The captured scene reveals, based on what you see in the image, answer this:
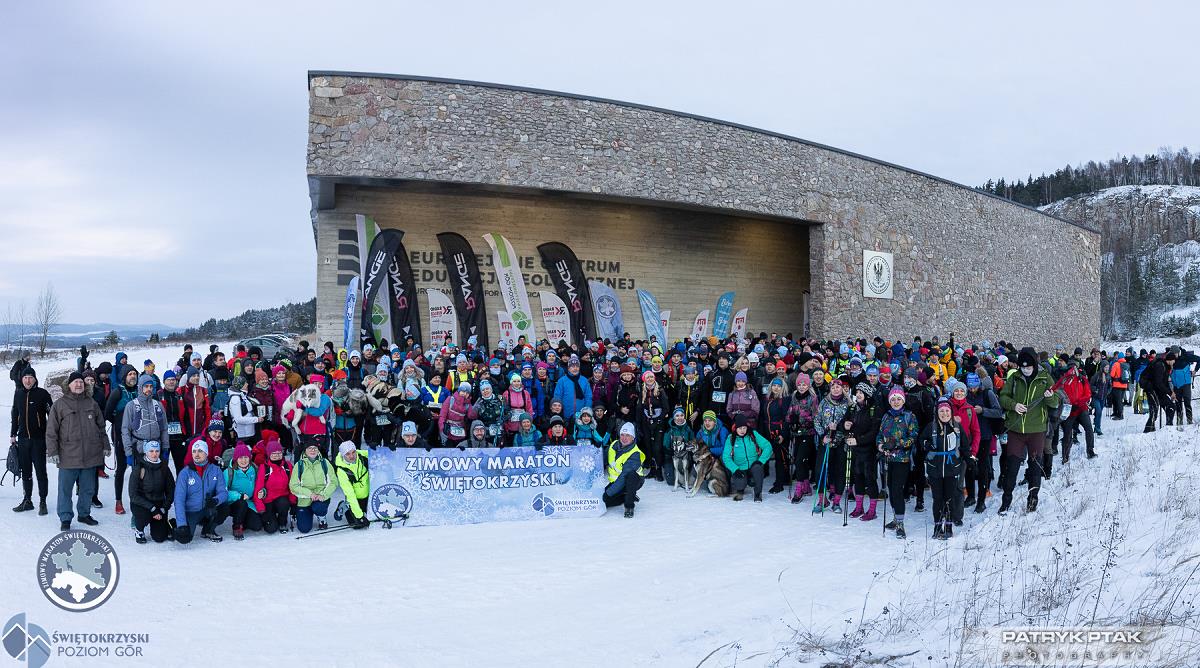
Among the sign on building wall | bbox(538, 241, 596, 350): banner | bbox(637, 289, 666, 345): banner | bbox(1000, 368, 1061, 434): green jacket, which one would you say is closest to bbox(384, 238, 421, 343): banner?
bbox(538, 241, 596, 350): banner

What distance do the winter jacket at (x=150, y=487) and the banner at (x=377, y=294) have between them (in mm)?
8523

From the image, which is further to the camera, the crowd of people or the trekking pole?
the trekking pole

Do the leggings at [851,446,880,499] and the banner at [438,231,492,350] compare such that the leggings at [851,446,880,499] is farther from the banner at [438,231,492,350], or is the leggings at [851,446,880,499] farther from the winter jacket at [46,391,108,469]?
the banner at [438,231,492,350]

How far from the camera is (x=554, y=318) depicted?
1714 centimetres

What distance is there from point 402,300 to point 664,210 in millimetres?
7536

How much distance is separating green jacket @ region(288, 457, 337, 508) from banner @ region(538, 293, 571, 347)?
1000 centimetres

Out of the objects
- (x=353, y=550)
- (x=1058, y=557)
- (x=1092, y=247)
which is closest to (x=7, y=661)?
(x=353, y=550)

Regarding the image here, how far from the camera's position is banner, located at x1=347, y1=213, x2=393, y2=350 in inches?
598

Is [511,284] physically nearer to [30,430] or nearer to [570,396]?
[570,396]

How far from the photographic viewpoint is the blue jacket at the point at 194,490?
6539 mm

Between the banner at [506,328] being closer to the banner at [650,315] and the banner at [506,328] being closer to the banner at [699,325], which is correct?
the banner at [650,315]

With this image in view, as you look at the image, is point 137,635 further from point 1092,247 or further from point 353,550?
point 1092,247

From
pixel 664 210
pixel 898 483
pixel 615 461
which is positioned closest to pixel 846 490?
pixel 898 483

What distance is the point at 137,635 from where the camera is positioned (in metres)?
4.60
